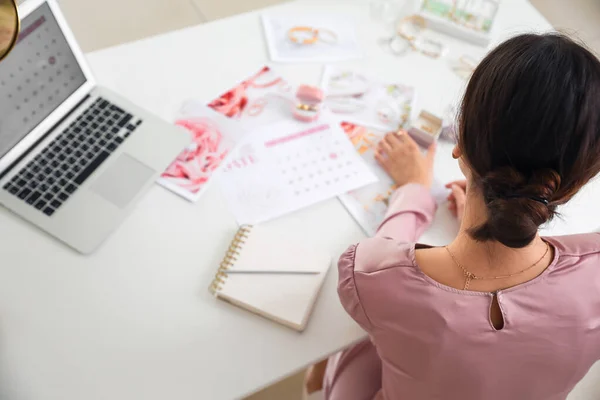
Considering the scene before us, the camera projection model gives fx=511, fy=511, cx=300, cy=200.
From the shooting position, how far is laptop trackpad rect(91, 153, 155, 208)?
0.83m

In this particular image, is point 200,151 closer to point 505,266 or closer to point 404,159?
point 404,159

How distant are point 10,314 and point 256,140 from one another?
18.9 inches

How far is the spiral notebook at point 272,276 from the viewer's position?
0.75 m

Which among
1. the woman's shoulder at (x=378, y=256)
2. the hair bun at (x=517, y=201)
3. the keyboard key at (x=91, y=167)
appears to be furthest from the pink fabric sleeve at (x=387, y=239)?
the keyboard key at (x=91, y=167)

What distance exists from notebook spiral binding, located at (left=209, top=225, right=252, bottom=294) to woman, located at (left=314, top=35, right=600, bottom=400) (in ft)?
0.57

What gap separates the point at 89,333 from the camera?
0.73m

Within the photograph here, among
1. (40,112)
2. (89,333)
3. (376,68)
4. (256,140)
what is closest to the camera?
(89,333)

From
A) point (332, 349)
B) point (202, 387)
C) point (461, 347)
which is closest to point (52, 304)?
point (202, 387)

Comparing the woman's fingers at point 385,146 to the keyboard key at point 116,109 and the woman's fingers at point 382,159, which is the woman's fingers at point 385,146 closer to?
→ the woman's fingers at point 382,159

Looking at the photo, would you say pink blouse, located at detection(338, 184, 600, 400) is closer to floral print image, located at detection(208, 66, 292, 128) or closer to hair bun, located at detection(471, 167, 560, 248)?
hair bun, located at detection(471, 167, 560, 248)

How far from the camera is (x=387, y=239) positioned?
0.73m

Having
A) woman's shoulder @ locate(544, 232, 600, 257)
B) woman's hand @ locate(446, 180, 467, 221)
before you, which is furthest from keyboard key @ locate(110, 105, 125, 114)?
woman's shoulder @ locate(544, 232, 600, 257)

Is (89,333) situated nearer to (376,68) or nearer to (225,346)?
(225,346)

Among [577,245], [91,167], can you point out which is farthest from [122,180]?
[577,245]
